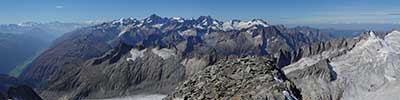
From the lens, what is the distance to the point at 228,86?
29312 mm

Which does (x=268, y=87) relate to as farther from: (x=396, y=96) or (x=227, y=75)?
(x=396, y=96)

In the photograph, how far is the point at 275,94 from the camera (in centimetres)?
2620

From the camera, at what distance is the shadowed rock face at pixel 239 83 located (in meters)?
26.8

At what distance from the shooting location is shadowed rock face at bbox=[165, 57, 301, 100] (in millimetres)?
26828

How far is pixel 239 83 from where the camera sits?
29875mm

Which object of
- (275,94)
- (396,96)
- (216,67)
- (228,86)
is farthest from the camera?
(396,96)

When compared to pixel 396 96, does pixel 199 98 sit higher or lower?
higher

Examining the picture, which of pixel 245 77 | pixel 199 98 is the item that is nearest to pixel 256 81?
pixel 245 77

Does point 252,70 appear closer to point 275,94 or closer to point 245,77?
point 245,77

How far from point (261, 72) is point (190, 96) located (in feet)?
16.8

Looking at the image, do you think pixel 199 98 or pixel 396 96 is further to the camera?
pixel 396 96

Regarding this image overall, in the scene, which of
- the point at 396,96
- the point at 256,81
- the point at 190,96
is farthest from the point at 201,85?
the point at 396,96

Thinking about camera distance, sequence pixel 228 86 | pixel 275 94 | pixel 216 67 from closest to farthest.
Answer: pixel 275 94 → pixel 228 86 → pixel 216 67

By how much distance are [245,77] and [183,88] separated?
158 inches
